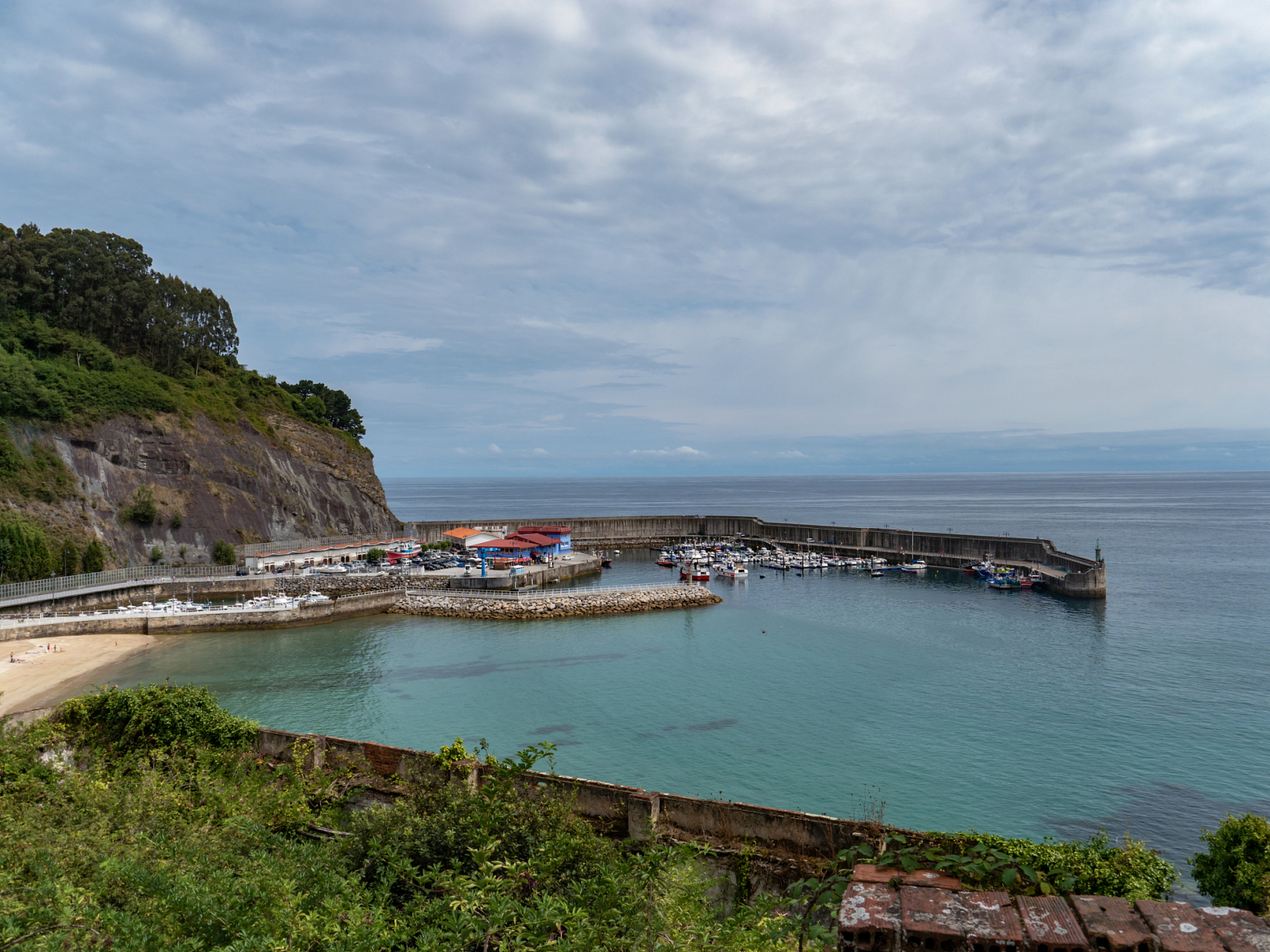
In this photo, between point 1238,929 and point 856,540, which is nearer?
point 1238,929

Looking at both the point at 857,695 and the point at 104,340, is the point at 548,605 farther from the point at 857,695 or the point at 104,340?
the point at 104,340

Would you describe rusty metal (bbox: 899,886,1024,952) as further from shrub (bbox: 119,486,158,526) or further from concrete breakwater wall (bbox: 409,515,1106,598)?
shrub (bbox: 119,486,158,526)

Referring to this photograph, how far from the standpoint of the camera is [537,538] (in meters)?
67.6

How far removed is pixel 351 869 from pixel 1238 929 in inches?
332

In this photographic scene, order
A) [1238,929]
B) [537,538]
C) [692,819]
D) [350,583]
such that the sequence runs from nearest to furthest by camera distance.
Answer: [1238,929], [692,819], [350,583], [537,538]

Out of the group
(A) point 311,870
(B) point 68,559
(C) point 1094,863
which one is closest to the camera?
(A) point 311,870

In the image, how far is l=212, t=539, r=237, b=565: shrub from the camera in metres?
56.6

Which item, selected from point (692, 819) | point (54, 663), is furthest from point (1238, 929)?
point (54, 663)

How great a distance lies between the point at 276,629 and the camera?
42.6 metres

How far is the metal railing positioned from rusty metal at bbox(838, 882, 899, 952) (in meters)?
50.4

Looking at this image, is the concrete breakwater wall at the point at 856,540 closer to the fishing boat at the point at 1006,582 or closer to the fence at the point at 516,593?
the fishing boat at the point at 1006,582

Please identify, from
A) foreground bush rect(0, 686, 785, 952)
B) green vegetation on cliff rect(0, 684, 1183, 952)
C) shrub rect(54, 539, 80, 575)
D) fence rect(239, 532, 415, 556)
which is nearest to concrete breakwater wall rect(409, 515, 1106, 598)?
fence rect(239, 532, 415, 556)

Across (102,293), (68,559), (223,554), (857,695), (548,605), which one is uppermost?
(102,293)

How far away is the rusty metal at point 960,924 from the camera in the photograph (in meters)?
4.67
